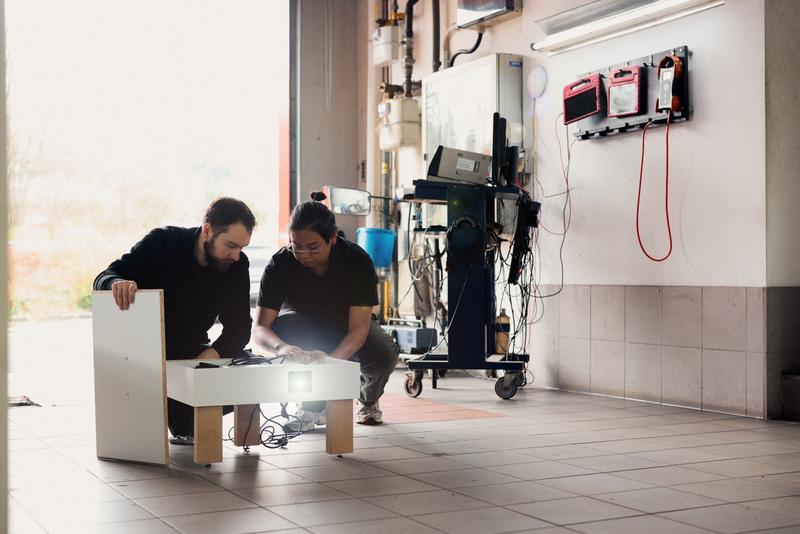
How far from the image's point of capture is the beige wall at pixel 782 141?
4.28 metres

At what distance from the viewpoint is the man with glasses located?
3.64m

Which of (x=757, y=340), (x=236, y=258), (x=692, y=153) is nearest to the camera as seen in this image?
(x=236, y=258)

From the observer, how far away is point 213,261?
3.44 meters

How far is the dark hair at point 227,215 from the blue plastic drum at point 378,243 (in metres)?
3.32

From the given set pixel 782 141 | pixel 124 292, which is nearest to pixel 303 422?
pixel 124 292

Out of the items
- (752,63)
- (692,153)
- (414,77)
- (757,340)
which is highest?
(414,77)

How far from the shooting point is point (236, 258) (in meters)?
3.39

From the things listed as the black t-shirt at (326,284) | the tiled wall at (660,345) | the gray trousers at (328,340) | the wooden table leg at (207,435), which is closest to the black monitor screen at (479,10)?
the tiled wall at (660,345)

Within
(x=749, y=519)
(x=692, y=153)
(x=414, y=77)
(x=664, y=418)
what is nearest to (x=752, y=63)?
(x=692, y=153)

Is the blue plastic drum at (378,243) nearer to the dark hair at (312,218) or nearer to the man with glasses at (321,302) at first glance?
the man with glasses at (321,302)

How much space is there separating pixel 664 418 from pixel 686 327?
587 mm

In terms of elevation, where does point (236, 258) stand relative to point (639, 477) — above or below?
above

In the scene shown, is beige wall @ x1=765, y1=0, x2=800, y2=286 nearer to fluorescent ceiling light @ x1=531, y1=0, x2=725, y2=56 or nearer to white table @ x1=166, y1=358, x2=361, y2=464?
fluorescent ceiling light @ x1=531, y1=0, x2=725, y2=56

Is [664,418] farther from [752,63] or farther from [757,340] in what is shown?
[752,63]
